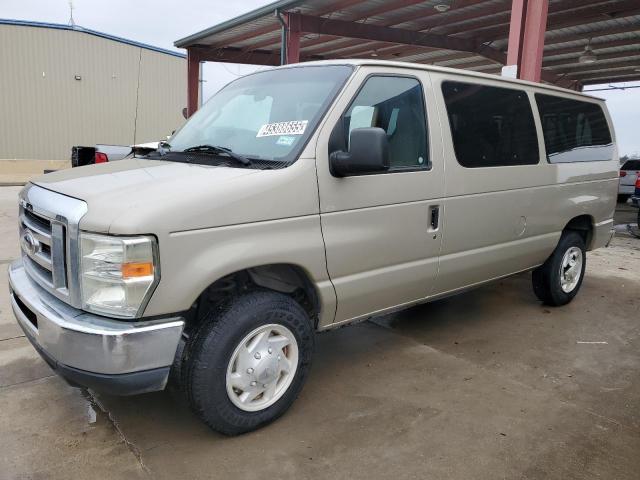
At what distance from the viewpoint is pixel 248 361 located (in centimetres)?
284

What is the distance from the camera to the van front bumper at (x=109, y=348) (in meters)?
2.38

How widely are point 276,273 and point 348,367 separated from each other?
1199 millimetres

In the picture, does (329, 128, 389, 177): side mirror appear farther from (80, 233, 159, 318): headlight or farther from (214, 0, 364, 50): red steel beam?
(214, 0, 364, 50): red steel beam

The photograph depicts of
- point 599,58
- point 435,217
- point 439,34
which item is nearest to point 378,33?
point 439,34

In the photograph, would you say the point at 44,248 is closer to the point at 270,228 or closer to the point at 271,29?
the point at 270,228

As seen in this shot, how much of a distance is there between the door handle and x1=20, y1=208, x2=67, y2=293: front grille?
2.25 meters

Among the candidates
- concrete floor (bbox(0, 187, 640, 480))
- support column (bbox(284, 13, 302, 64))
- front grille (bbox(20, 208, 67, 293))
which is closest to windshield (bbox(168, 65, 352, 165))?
front grille (bbox(20, 208, 67, 293))

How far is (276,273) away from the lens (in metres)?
3.03

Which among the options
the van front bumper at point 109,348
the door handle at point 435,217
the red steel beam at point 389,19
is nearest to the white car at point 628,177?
the red steel beam at point 389,19

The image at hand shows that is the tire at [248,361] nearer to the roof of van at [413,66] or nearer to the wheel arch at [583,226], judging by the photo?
the roof of van at [413,66]

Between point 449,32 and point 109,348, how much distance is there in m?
13.4

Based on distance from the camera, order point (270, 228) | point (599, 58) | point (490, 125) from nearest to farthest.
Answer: point (270, 228) → point (490, 125) → point (599, 58)

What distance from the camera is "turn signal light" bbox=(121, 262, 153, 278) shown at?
237 centimetres

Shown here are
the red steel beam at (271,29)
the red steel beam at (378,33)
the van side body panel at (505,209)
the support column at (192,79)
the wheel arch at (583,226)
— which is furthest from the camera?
the support column at (192,79)
